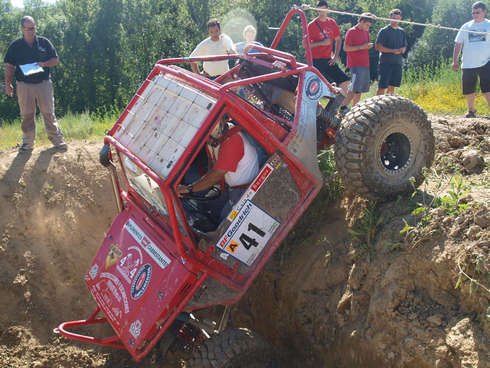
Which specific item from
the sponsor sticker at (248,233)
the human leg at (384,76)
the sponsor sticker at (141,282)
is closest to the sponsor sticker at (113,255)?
the sponsor sticker at (141,282)

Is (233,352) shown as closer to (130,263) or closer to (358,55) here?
(130,263)

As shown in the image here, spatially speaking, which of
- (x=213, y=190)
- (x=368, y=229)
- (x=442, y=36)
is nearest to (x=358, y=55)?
(x=368, y=229)

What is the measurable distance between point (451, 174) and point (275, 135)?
6.92 ft

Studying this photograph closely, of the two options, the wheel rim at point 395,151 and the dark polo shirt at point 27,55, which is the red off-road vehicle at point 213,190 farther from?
the dark polo shirt at point 27,55

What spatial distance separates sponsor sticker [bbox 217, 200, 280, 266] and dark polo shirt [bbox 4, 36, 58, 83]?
173 inches

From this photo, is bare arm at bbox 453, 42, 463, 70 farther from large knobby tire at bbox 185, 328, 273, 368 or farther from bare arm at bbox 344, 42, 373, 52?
large knobby tire at bbox 185, 328, 273, 368

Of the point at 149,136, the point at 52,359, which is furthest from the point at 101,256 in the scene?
the point at 52,359

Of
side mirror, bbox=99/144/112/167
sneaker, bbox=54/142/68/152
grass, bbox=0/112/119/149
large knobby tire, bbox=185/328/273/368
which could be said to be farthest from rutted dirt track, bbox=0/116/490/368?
side mirror, bbox=99/144/112/167

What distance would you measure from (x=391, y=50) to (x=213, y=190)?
4.39 m

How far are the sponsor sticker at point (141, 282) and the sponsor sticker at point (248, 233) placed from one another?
68 centimetres

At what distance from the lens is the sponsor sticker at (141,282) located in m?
4.12

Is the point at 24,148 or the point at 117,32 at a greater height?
the point at 117,32

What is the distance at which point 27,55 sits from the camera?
6.77 m

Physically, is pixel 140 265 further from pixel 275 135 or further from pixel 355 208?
pixel 355 208
